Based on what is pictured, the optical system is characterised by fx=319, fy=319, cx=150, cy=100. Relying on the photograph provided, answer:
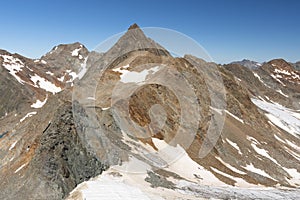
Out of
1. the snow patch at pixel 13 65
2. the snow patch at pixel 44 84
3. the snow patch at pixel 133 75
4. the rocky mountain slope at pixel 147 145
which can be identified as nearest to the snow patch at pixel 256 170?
the rocky mountain slope at pixel 147 145

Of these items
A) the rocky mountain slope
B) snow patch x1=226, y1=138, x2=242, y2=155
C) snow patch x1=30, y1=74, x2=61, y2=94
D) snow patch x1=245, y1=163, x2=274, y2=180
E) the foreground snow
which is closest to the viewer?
the foreground snow

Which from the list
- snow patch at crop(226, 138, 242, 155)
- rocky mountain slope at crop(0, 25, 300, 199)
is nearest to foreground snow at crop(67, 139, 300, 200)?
rocky mountain slope at crop(0, 25, 300, 199)

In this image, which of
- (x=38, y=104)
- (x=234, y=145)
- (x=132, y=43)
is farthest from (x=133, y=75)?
(x=38, y=104)

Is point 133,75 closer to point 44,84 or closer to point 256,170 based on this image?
point 256,170

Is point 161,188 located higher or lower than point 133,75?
lower

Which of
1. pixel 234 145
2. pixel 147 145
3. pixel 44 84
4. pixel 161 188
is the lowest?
pixel 161 188

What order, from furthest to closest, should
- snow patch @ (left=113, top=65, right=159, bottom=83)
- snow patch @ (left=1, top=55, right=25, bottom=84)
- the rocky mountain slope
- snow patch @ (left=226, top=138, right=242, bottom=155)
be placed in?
snow patch @ (left=1, top=55, right=25, bottom=84) < snow patch @ (left=113, top=65, right=159, bottom=83) < snow patch @ (left=226, top=138, right=242, bottom=155) < the rocky mountain slope

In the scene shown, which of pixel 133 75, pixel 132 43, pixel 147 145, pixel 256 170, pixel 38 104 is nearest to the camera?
pixel 147 145

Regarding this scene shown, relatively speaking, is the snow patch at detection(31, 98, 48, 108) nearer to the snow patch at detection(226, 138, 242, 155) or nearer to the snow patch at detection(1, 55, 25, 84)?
the snow patch at detection(1, 55, 25, 84)
